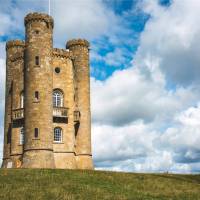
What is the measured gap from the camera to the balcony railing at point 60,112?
157 feet

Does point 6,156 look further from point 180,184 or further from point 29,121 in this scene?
point 180,184

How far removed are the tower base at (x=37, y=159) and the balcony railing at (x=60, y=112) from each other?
5.28 metres

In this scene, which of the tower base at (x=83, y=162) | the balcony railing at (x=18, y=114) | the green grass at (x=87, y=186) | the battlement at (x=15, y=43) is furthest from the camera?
the battlement at (x=15, y=43)

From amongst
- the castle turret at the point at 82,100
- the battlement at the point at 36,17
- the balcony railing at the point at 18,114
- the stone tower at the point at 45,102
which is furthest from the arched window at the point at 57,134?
the battlement at the point at 36,17

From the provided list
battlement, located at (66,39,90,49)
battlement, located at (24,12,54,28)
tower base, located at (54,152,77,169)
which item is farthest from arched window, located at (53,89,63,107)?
battlement, located at (24,12,54,28)

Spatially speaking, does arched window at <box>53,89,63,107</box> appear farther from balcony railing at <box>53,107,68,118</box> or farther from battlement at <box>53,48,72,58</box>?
battlement at <box>53,48,72,58</box>

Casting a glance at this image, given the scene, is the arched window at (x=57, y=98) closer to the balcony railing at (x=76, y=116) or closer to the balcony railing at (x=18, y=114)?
the balcony railing at (x=76, y=116)

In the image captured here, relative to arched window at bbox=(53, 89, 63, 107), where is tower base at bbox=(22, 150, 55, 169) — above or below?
below

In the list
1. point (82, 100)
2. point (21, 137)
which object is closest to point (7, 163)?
point (21, 137)

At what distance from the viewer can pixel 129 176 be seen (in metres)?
35.6

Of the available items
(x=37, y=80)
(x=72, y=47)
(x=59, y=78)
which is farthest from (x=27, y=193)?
(x=72, y=47)

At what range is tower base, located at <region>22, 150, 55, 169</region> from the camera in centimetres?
4341

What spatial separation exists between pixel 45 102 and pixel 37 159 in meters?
6.45

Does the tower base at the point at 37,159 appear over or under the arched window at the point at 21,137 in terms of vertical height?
under
